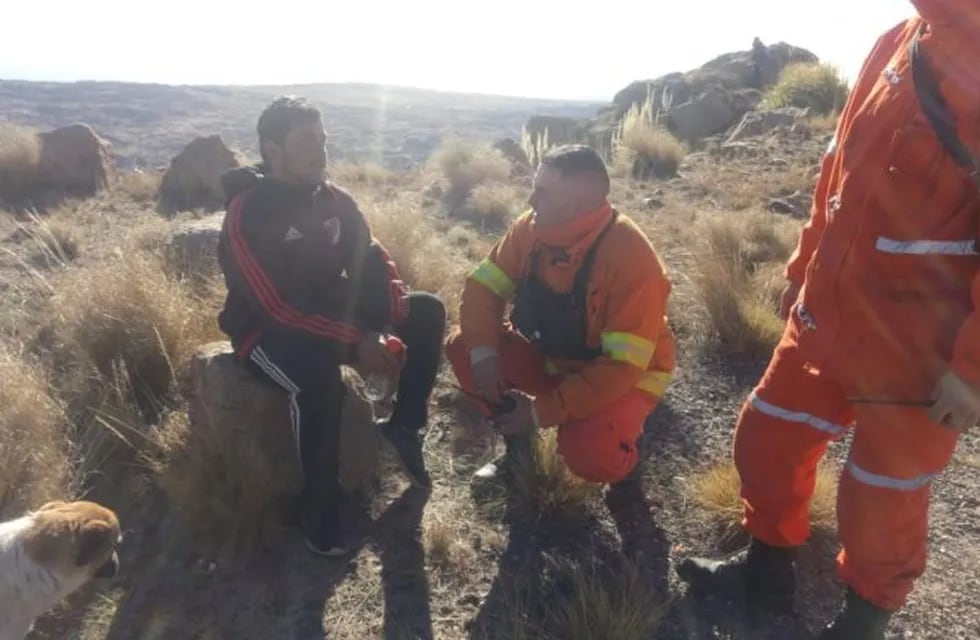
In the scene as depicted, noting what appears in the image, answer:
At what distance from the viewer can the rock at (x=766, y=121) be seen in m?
10.6

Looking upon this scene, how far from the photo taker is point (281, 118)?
2912 millimetres

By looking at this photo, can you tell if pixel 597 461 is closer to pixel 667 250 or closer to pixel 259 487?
pixel 259 487

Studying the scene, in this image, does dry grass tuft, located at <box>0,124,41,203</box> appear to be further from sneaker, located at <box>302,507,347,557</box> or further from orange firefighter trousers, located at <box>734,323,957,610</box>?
orange firefighter trousers, located at <box>734,323,957,610</box>

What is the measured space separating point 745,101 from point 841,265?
1216 cm

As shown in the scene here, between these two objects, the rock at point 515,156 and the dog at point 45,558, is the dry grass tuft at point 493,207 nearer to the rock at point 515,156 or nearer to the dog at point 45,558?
the rock at point 515,156

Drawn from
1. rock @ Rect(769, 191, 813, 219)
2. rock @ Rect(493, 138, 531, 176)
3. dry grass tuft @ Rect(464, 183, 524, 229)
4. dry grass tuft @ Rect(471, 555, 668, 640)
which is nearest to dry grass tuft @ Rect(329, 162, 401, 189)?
rock @ Rect(493, 138, 531, 176)

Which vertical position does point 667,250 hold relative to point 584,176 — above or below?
below

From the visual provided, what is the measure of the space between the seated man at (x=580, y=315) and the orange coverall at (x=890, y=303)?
620 mm

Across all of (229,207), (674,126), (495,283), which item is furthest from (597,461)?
(674,126)

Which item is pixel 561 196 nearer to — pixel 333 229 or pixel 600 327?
pixel 600 327

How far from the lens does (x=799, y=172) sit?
8008mm

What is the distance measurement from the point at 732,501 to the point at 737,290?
1833mm

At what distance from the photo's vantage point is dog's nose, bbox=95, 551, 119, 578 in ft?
8.25

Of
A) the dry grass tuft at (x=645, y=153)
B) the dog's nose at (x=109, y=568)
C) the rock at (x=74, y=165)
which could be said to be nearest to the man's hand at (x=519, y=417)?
the dog's nose at (x=109, y=568)
